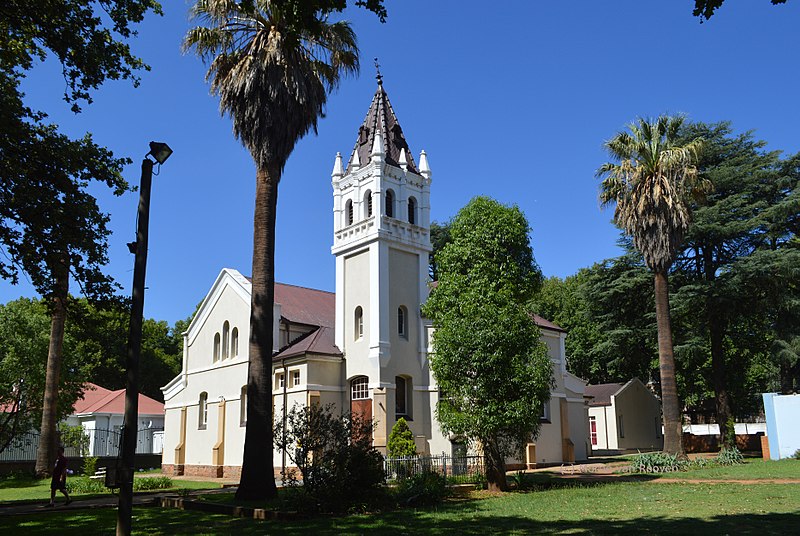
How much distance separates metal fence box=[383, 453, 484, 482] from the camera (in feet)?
77.0

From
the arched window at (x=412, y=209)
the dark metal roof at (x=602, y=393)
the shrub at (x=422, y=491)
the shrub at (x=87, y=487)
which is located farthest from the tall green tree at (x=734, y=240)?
the shrub at (x=87, y=487)

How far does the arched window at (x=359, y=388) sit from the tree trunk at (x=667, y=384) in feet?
42.3

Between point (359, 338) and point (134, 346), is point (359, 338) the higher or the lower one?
the higher one

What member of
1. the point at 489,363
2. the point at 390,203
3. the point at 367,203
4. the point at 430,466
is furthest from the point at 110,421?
the point at 489,363

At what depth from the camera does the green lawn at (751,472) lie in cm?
2307

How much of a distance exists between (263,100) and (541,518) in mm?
14911

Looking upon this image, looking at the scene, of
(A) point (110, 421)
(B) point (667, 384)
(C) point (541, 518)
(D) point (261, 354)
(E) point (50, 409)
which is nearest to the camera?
(C) point (541, 518)

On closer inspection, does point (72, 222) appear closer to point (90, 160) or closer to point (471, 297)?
point (90, 160)

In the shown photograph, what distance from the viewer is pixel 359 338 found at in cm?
3106

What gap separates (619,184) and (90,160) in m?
24.7

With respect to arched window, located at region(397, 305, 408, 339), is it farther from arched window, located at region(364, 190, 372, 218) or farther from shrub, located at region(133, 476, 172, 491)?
shrub, located at region(133, 476, 172, 491)

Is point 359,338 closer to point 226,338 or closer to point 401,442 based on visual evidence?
→ point 401,442

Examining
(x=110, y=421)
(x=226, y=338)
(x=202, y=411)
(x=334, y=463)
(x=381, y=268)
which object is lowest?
(x=334, y=463)

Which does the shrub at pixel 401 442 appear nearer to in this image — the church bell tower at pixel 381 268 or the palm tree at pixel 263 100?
the church bell tower at pixel 381 268
